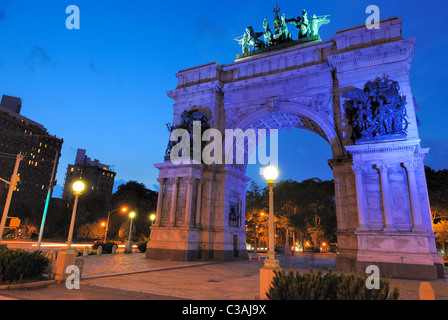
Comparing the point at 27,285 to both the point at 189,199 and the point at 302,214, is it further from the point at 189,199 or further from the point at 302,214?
the point at 302,214

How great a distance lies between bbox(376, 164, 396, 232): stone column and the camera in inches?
629

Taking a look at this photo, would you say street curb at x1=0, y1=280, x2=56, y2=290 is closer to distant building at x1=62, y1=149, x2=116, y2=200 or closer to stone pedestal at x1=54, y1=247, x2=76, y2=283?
stone pedestal at x1=54, y1=247, x2=76, y2=283

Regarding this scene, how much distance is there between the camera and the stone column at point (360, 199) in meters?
16.5

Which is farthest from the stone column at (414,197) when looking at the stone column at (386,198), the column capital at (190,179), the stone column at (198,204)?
the stone column at (198,204)

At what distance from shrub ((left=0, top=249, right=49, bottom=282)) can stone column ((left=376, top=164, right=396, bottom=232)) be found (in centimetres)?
1728

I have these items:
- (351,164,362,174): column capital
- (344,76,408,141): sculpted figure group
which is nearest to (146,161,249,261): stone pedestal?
(351,164,362,174): column capital

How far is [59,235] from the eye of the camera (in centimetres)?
6644

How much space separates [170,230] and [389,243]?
15173 mm
